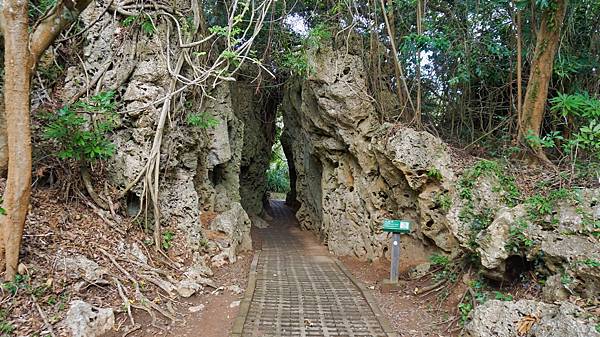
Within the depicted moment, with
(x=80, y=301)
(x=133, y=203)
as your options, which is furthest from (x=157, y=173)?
(x=80, y=301)

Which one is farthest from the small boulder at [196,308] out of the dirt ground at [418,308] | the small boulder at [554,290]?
the small boulder at [554,290]

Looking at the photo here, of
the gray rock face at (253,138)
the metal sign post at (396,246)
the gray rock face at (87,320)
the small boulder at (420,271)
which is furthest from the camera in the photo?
the gray rock face at (253,138)

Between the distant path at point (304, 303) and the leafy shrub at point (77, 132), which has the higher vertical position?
the leafy shrub at point (77, 132)

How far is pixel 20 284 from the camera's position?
11.1ft

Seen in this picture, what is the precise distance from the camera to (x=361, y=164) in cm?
866

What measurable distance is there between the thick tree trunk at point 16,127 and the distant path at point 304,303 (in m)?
2.45

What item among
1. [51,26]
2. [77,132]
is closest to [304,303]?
[77,132]

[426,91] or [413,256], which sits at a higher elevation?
[426,91]

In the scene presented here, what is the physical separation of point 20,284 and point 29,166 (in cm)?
116

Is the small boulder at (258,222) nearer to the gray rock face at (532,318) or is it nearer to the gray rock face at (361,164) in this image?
the gray rock face at (361,164)

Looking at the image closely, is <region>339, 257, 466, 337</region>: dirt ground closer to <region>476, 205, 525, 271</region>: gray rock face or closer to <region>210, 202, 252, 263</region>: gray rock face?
<region>476, 205, 525, 271</region>: gray rock face

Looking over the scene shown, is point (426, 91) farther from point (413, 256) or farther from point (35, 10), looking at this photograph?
point (35, 10)

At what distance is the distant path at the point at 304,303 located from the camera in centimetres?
404

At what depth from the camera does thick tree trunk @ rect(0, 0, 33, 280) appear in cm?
328
